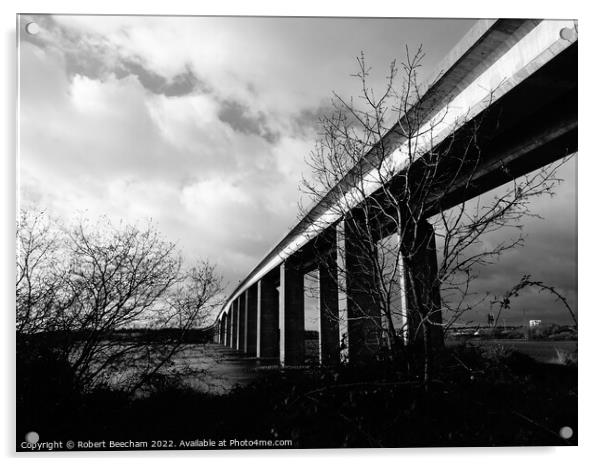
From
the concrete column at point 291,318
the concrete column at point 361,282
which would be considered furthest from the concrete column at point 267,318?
the concrete column at point 361,282

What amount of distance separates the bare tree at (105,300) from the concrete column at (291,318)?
13955 millimetres

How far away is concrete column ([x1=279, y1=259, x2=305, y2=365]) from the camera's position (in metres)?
20.5

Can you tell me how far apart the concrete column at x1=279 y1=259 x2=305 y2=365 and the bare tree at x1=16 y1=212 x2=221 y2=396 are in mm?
13955

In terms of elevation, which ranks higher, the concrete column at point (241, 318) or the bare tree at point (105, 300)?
the bare tree at point (105, 300)

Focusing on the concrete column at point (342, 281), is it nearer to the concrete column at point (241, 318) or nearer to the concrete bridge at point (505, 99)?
the concrete bridge at point (505, 99)

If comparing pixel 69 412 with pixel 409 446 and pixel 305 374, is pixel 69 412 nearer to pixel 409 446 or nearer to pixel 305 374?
pixel 305 374

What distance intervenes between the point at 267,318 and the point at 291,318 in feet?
21.0

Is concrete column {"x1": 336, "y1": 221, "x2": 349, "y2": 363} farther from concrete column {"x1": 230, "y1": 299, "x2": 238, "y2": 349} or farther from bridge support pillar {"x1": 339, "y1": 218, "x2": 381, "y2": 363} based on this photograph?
concrete column {"x1": 230, "y1": 299, "x2": 238, "y2": 349}

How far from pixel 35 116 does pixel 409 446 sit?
5625 millimetres

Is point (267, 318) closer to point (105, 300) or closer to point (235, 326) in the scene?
point (235, 326)

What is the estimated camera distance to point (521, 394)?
4352 millimetres

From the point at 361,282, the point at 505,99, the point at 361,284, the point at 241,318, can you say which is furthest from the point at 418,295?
the point at 241,318

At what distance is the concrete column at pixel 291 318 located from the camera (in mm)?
20500

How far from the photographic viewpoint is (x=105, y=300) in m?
5.86
